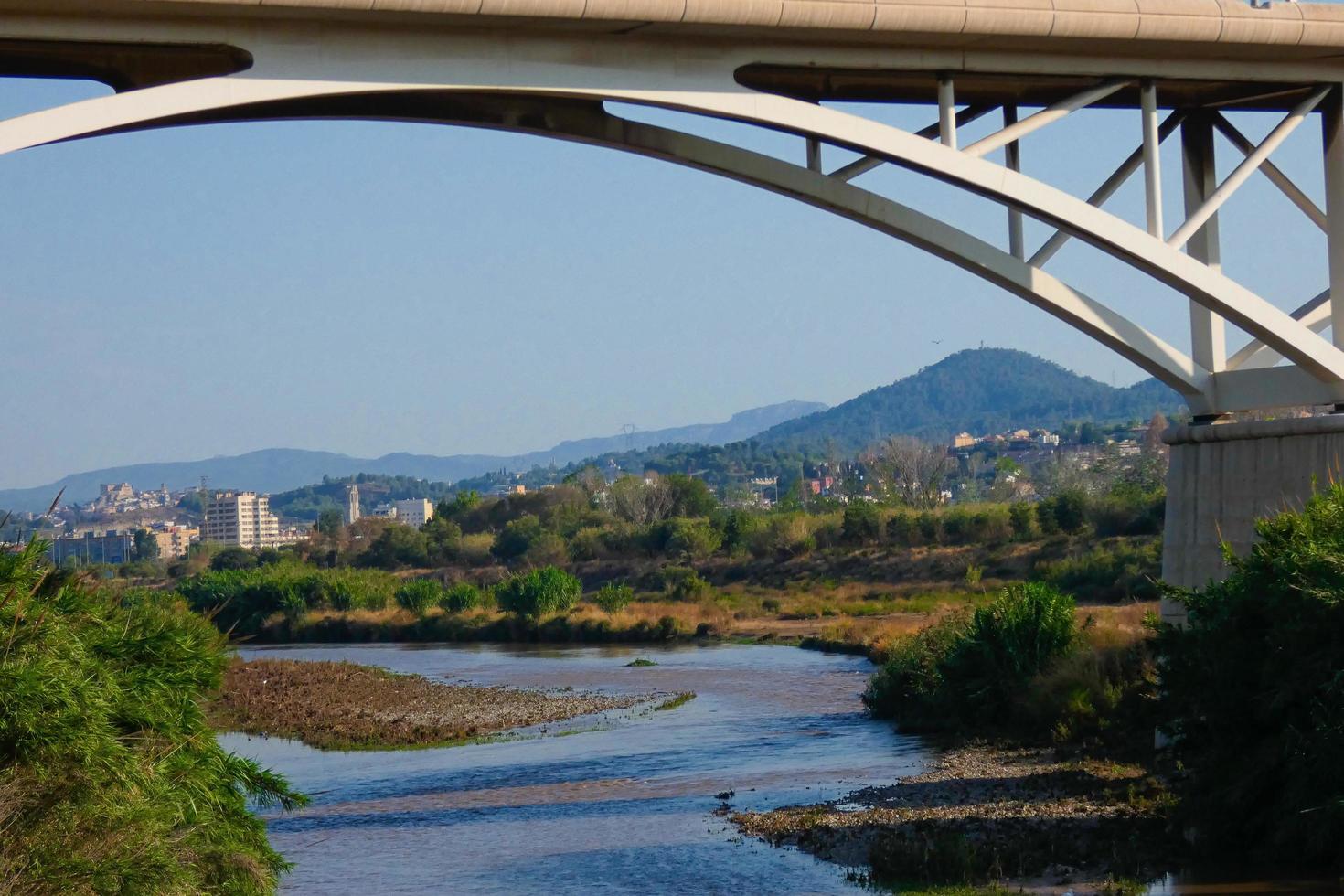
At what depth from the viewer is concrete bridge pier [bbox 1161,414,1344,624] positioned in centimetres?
1363

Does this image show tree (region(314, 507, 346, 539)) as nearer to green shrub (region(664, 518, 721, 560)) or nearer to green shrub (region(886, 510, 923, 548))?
green shrub (region(664, 518, 721, 560))

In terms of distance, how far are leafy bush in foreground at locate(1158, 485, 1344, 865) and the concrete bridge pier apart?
1.66ft

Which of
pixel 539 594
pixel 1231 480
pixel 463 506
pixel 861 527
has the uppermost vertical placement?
pixel 463 506

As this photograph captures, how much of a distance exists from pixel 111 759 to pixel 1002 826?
8693mm

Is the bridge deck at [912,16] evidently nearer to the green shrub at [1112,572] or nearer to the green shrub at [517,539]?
the green shrub at [1112,572]

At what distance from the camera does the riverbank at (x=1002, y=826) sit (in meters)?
13.2

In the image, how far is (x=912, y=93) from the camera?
45.9 ft

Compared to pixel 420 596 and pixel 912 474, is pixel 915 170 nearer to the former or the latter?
pixel 420 596

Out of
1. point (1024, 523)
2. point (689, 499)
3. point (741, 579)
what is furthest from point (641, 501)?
point (1024, 523)

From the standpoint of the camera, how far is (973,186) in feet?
39.2

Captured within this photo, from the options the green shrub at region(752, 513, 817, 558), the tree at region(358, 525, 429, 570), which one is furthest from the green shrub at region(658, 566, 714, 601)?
the tree at region(358, 525, 429, 570)

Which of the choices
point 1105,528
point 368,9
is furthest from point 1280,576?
point 1105,528

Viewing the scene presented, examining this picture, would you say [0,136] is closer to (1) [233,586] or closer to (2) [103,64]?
(2) [103,64]

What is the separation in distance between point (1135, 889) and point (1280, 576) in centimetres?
257
